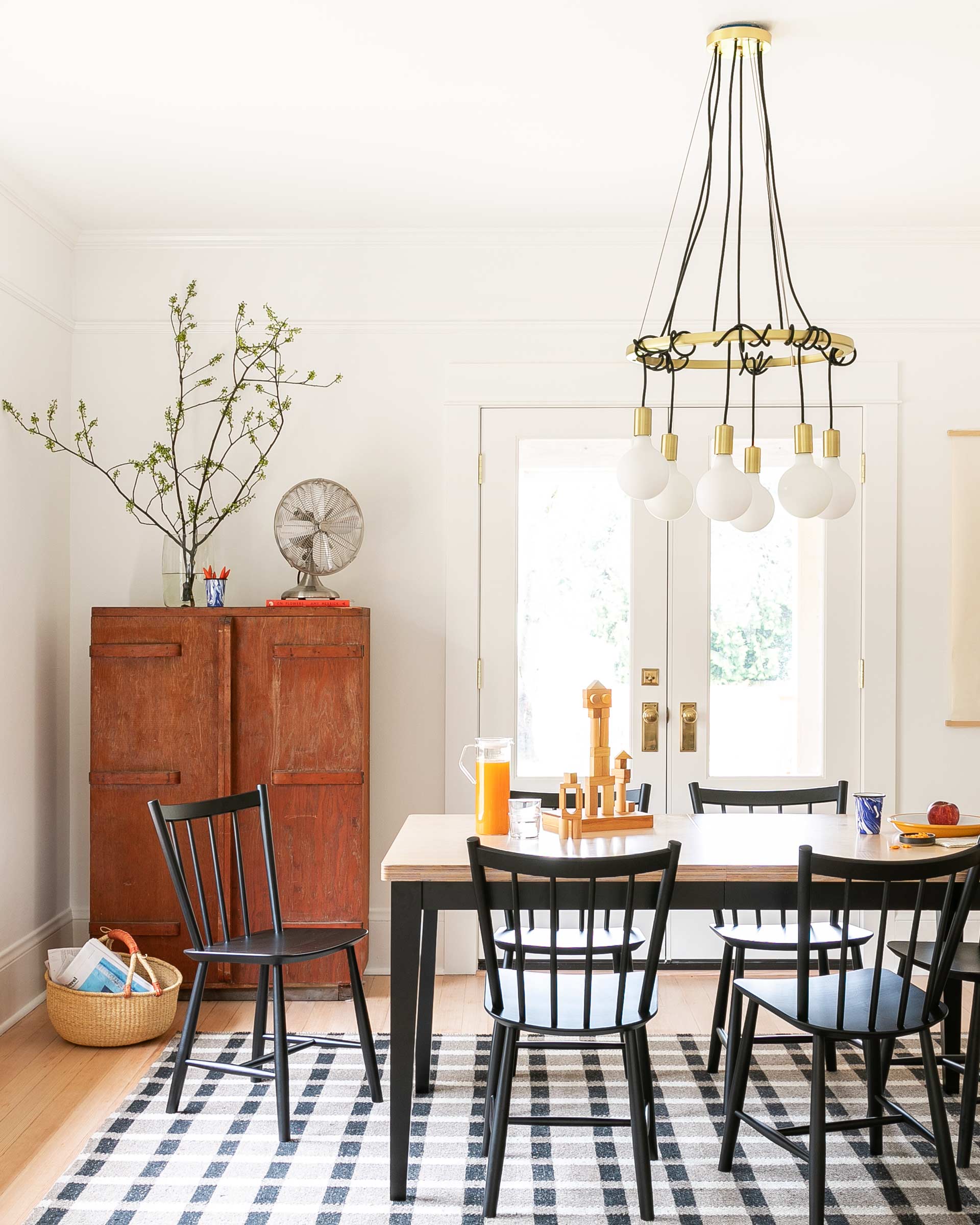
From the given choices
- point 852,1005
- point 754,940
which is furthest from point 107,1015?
point 852,1005

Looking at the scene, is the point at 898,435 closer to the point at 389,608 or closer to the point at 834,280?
the point at 834,280

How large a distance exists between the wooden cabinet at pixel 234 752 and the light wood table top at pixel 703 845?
77 centimetres

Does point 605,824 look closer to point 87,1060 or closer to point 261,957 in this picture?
point 261,957

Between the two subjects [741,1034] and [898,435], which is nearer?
[741,1034]

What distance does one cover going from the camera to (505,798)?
2.75 m

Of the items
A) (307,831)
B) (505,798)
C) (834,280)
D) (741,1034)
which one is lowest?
(741,1034)

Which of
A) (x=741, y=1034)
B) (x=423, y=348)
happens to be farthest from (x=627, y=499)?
(x=741, y=1034)

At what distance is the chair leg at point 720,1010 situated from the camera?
10.0 ft

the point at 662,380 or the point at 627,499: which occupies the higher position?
the point at 662,380

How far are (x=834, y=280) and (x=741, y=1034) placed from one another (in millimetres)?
2781

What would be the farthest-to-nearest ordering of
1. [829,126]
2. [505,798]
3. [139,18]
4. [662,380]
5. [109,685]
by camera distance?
[662,380] → [109,685] → [829,126] → [505,798] → [139,18]

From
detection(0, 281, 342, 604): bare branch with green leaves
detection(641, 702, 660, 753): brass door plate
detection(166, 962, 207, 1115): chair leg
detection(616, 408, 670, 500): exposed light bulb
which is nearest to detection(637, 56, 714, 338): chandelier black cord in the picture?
detection(616, 408, 670, 500): exposed light bulb

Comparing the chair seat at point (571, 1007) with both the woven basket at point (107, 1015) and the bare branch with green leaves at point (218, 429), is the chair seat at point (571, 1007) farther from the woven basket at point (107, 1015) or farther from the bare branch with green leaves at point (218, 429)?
the bare branch with green leaves at point (218, 429)

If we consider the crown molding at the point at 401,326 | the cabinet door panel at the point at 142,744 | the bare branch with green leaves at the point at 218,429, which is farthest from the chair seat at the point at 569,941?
the crown molding at the point at 401,326
